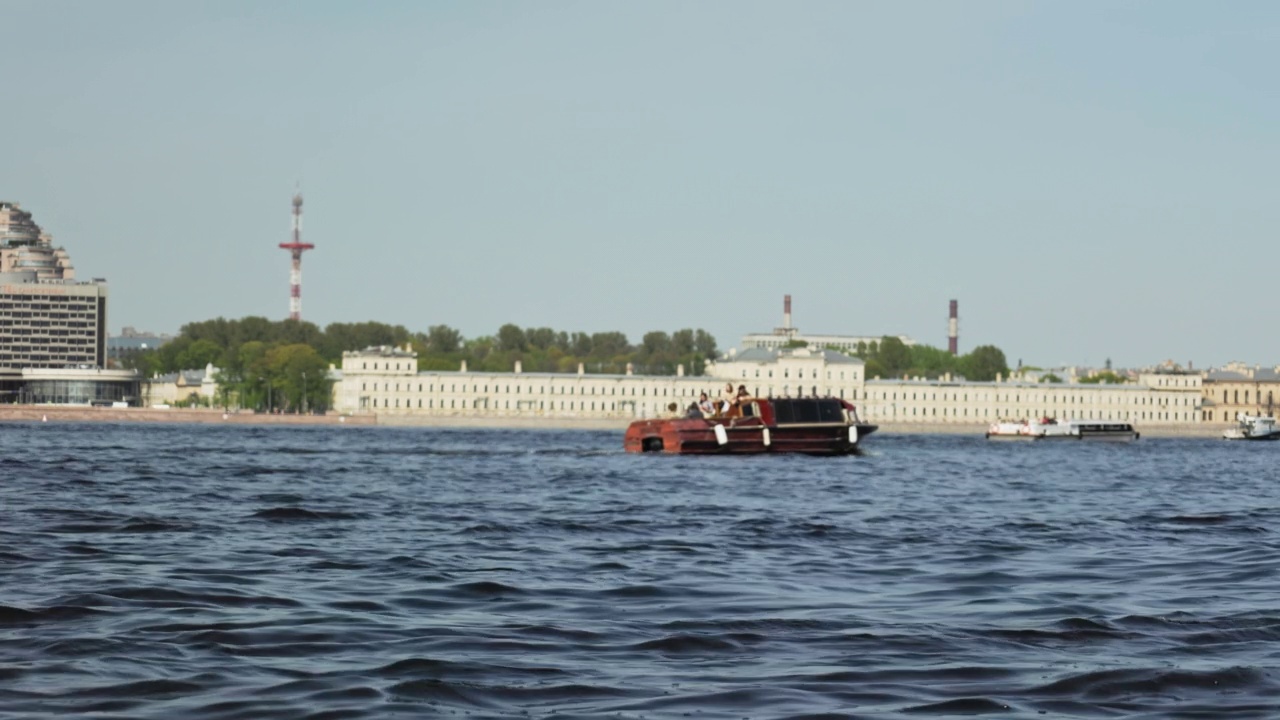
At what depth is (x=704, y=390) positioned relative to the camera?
638ft

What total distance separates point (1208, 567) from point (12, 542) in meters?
11.6

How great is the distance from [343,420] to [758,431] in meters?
116

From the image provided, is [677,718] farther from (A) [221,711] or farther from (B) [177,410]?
(B) [177,410]

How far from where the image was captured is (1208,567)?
60.3 feet

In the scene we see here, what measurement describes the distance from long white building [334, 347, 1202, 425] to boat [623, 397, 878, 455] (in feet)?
389

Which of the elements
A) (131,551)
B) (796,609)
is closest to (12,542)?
(131,551)

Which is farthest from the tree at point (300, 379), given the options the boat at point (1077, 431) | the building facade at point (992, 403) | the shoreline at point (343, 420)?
the boat at point (1077, 431)

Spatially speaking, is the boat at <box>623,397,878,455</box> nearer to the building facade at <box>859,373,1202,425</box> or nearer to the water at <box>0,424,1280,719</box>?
the water at <box>0,424,1280,719</box>

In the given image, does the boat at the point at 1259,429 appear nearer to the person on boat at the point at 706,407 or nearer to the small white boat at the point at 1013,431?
the small white boat at the point at 1013,431

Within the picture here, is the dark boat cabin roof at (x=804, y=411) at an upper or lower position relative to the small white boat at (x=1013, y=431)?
upper

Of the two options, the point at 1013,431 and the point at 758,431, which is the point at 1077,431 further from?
the point at 758,431

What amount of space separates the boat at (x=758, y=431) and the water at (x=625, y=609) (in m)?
27.8

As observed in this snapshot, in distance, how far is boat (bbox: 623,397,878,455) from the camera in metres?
57.4

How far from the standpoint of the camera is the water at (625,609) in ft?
34.0
